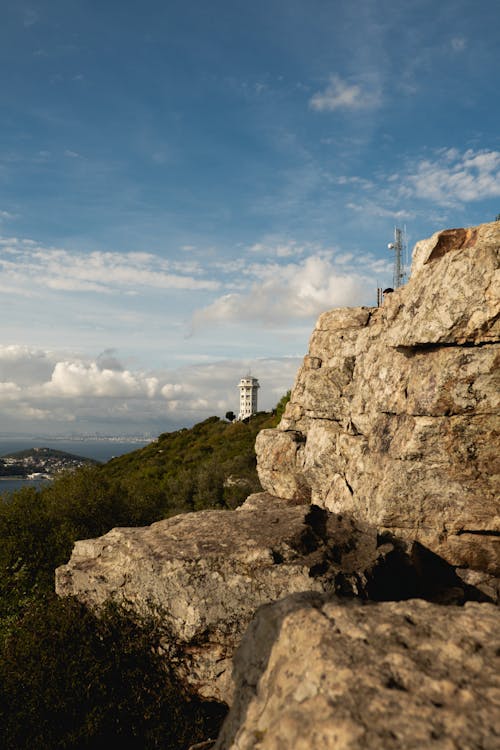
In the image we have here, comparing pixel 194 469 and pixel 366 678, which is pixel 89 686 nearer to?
pixel 366 678

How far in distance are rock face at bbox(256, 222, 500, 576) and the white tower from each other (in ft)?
534

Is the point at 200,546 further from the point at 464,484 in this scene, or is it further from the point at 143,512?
the point at 143,512

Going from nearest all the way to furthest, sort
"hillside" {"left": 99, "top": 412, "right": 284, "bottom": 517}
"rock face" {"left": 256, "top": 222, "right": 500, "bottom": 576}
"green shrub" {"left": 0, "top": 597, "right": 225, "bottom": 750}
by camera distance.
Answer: "green shrub" {"left": 0, "top": 597, "right": 225, "bottom": 750}, "rock face" {"left": 256, "top": 222, "right": 500, "bottom": 576}, "hillside" {"left": 99, "top": 412, "right": 284, "bottom": 517}

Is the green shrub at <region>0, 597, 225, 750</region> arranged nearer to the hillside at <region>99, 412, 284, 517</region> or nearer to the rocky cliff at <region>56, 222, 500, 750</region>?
the rocky cliff at <region>56, 222, 500, 750</region>

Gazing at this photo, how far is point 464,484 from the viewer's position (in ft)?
58.8

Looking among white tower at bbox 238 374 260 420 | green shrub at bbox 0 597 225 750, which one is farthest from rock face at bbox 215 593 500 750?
white tower at bbox 238 374 260 420

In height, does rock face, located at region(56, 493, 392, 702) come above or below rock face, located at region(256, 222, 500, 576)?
below

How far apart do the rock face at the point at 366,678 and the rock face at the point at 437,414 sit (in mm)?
8049

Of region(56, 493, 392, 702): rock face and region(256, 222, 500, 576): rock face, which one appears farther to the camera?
region(256, 222, 500, 576): rock face

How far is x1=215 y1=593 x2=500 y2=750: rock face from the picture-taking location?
7.10 metres

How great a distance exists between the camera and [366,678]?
8086mm

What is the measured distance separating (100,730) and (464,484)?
47.4ft

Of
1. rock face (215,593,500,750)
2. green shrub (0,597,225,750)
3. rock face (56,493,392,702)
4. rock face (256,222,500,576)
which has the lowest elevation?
green shrub (0,597,225,750)

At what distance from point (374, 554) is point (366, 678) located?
9.55 metres
